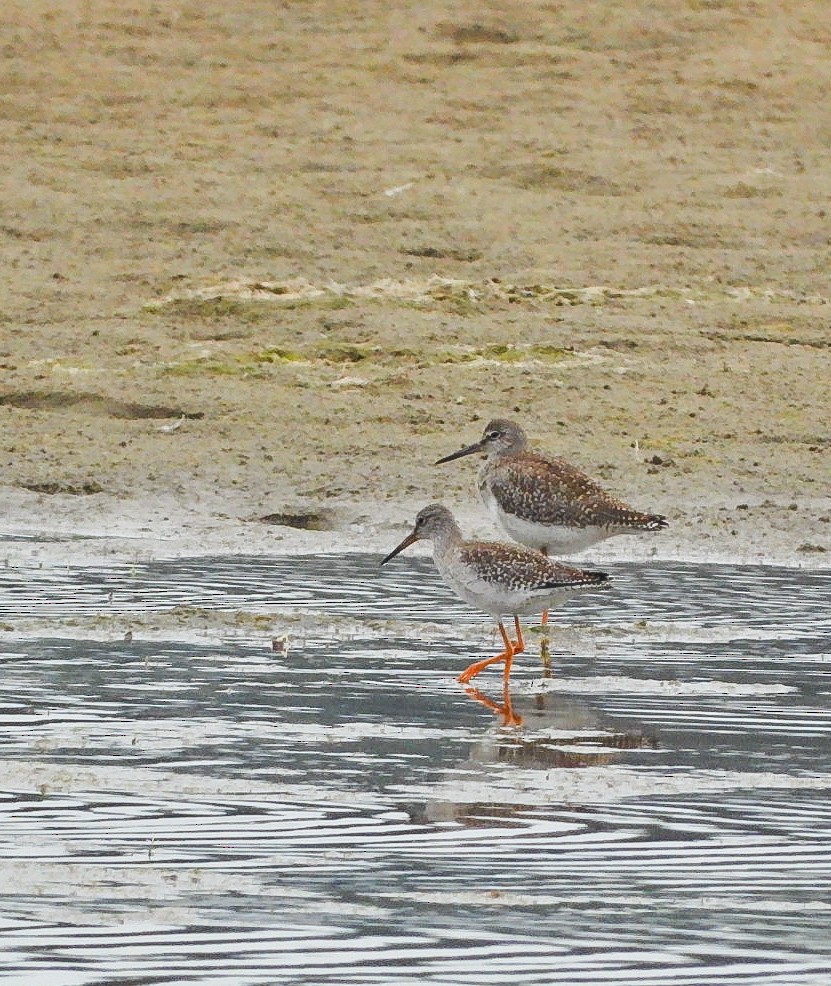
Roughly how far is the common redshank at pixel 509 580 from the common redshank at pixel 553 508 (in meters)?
1.51

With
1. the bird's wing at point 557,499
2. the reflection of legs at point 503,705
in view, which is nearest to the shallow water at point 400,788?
the reflection of legs at point 503,705

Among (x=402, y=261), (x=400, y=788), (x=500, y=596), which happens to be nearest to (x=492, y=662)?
(x=500, y=596)

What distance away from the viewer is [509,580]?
32.7 ft

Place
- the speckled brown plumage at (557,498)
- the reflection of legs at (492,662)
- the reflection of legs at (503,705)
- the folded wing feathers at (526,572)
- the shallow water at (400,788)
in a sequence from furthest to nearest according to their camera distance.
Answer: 1. the speckled brown plumage at (557,498)
2. the folded wing feathers at (526,572)
3. the reflection of legs at (492,662)
4. the reflection of legs at (503,705)
5. the shallow water at (400,788)

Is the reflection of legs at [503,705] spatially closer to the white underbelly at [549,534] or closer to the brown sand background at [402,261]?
the white underbelly at [549,534]

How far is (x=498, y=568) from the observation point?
395 inches

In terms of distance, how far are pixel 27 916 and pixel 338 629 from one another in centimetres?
441

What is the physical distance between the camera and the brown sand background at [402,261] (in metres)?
14.0

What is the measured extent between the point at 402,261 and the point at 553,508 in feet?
19.4

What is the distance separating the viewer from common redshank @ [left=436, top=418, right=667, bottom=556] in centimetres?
1184

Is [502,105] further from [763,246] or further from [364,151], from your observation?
[763,246]

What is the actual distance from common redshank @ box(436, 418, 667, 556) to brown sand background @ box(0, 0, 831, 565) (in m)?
0.84

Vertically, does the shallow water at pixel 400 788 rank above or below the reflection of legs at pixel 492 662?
above

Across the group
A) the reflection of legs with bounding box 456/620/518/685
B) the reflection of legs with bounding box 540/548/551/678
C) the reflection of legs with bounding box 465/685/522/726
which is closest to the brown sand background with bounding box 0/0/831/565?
the reflection of legs with bounding box 540/548/551/678
